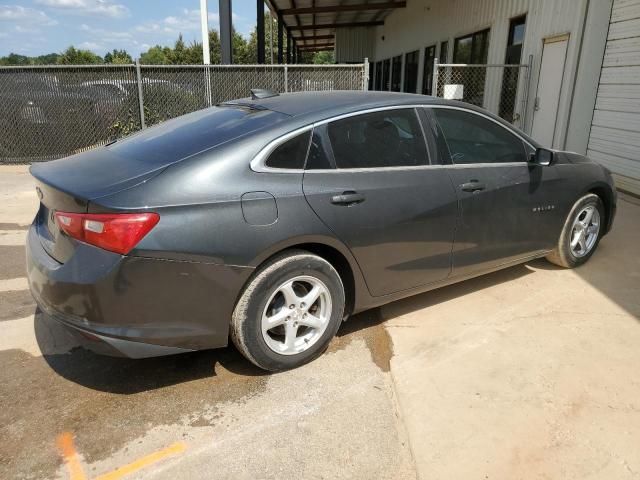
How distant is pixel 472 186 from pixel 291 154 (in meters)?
1.45

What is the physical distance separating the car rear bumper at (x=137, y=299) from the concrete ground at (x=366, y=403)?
435 mm

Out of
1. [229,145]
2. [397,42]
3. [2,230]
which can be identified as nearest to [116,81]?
Result: [2,230]

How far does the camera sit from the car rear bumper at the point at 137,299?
2.46 meters

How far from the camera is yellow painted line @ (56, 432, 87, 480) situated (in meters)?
2.28

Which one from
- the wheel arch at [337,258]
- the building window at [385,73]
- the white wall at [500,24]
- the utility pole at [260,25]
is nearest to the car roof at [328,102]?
the wheel arch at [337,258]

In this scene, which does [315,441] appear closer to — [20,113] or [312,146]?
[312,146]

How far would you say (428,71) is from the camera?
60.0 feet

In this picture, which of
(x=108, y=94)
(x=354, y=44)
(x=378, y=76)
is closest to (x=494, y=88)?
(x=108, y=94)

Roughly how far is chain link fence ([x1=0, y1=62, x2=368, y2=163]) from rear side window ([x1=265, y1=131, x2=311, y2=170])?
24.4 ft

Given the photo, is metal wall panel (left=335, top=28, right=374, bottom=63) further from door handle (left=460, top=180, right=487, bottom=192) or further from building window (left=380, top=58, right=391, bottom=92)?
door handle (left=460, top=180, right=487, bottom=192)

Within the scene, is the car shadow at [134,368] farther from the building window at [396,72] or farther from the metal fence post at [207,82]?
the building window at [396,72]

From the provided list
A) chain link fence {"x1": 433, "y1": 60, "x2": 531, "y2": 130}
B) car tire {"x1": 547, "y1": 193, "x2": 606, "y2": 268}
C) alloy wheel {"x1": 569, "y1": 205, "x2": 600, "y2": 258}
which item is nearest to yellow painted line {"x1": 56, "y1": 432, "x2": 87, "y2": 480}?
car tire {"x1": 547, "y1": 193, "x2": 606, "y2": 268}

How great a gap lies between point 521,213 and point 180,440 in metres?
2.99

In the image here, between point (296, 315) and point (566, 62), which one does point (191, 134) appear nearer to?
point (296, 315)
